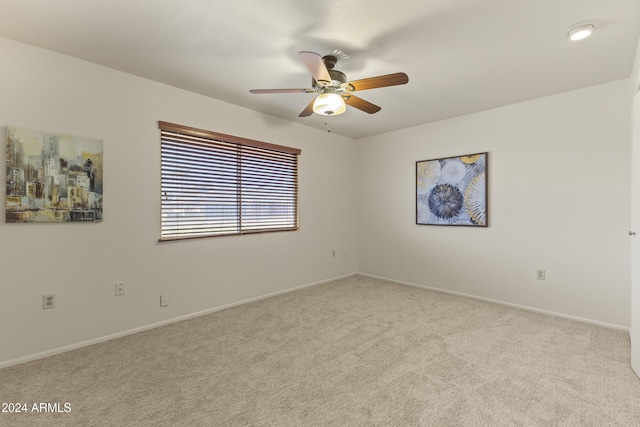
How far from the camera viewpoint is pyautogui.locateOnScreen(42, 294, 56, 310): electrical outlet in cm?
241

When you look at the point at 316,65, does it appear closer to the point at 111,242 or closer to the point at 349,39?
the point at 349,39

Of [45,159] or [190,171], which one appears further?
[190,171]

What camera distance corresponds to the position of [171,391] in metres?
1.95

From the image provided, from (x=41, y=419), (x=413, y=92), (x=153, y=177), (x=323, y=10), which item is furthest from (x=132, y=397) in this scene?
(x=413, y=92)

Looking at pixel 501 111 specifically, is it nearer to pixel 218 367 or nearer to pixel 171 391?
pixel 218 367

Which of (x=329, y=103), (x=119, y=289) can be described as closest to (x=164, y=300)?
(x=119, y=289)

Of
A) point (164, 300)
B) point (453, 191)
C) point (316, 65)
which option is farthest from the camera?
point (453, 191)

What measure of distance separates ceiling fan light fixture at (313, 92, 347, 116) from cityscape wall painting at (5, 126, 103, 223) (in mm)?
1951

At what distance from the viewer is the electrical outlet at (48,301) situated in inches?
94.8

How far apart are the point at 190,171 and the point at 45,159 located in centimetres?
117

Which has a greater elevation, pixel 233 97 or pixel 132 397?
pixel 233 97

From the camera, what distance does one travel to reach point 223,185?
3.57 metres

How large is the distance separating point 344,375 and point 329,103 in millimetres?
2049

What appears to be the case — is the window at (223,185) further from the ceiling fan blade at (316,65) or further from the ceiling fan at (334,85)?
the ceiling fan blade at (316,65)
